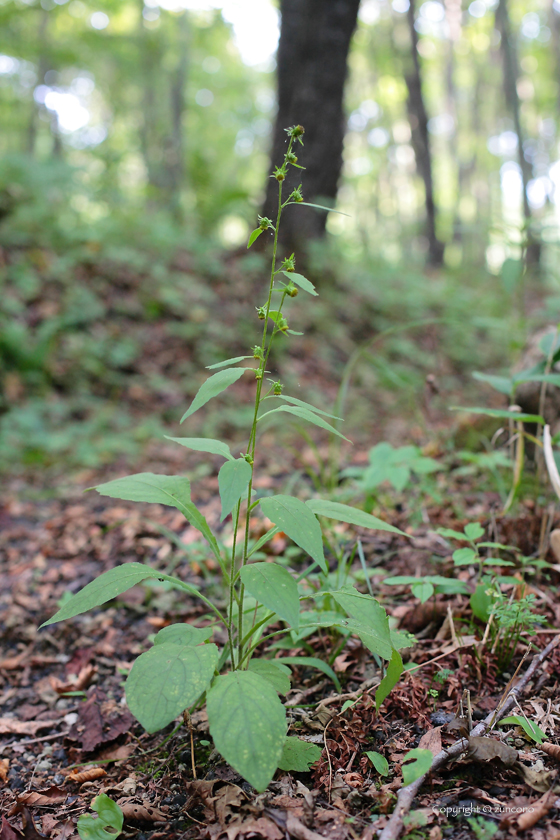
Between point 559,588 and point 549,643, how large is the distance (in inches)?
13.4

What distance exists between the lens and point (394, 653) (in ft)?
4.20

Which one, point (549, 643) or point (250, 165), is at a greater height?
point (250, 165)

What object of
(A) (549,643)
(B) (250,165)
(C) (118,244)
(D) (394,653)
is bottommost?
(A) (549,643)

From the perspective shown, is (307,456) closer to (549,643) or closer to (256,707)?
(549,643)

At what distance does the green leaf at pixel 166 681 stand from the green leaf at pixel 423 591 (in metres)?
0.76

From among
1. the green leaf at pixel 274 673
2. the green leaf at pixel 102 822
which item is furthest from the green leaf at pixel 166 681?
the green leaf at pixel 102 822

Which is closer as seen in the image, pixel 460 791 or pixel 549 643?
pixel 460 791

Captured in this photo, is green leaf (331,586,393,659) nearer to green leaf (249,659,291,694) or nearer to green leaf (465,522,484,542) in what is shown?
green leaf (249,659,291,694)

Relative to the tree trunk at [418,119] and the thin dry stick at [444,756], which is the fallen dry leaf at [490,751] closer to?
the thin dry stick at [444,756]

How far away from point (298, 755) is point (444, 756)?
14.0 inches

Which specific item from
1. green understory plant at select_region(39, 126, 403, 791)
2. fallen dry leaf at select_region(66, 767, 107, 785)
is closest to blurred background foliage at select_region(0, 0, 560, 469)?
green understory plant at select_region(39, 126, 403, 791)

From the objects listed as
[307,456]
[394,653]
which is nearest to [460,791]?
[394,653]

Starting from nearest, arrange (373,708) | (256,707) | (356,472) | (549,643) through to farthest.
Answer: (256,707) → (373,708) → (549,643) → (356,472)

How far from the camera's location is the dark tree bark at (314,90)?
20.4 feet
